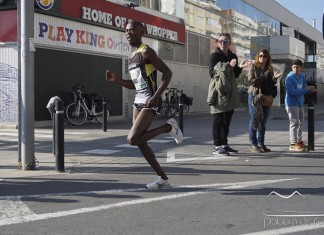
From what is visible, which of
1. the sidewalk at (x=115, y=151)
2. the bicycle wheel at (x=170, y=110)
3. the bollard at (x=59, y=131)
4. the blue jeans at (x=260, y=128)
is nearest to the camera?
the bollard at (x=59, y=131)

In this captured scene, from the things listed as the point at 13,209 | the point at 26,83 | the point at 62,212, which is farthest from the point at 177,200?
the point at 26,83

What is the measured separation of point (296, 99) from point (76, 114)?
8502mm

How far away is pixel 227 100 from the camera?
9.00 m

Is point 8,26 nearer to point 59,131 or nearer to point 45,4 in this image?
point 45,4

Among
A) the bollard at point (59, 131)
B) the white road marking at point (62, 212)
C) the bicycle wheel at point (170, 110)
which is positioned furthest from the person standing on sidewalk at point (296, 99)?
the bicycle wheel at point (170, 110)

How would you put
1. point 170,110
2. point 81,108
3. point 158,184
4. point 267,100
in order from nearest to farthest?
point 158,184, point 267,100, point 81,108, point 170,110

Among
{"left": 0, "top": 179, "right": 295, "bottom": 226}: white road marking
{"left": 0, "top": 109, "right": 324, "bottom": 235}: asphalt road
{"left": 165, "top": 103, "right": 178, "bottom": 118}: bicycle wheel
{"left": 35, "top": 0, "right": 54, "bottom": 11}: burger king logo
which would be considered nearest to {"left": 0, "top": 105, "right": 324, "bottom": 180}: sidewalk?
{"left": 0, "top": 109, "right": 324, "bottom": 235}: asphalt road

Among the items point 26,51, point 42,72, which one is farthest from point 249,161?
point 42,72

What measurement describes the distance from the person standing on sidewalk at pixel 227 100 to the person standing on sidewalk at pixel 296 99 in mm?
1210

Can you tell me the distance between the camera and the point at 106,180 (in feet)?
23.4

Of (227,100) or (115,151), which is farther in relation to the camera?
(115,151)

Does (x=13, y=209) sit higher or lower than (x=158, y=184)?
lower

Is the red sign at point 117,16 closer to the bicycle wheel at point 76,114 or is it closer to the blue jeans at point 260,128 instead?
the bicycle wheel at point 76,114

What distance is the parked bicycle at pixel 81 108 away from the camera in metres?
16.5
